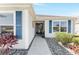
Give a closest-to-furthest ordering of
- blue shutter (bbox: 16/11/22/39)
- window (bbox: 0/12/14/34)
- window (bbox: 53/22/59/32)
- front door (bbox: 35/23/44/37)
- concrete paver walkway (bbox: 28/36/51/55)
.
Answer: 1. concrete paver walkway (bbox: 28/36/51/55)
2. blue shutter (bbox: 16/11/22/39)
3. window (bbox: 0/12/14/34)
4. window (bbox: 53/22/59/32)
5. front door (bbox: 35/23/44/37)

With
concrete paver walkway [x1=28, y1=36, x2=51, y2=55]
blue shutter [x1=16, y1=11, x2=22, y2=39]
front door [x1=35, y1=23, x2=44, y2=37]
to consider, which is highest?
blue shutter [x1=16, y1=11, x2=22, y2=39]

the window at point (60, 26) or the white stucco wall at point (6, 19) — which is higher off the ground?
the white stucco wall at point (6, 19)

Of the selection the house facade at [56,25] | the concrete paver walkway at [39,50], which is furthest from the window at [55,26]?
the concrete paver walkway at [39,50]

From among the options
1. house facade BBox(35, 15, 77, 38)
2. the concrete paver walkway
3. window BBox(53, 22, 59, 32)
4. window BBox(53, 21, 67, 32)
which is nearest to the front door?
house facade BBox(35, 15, 77, 38)

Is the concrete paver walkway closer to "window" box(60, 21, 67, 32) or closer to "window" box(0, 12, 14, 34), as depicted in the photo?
"window" box(0, 12, 14, 34)

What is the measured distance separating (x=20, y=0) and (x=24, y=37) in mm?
7482

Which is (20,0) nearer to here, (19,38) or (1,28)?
(19,38)

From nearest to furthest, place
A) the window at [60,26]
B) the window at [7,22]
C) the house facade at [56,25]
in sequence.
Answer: the window at [7,22] → the house facade at [56,25] → the window at [60,26]

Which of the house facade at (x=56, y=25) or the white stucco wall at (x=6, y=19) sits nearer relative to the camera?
the white stucco wall at (x=6, y=19)

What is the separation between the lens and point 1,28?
1080cm

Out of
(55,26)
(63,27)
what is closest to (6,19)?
(63,27)

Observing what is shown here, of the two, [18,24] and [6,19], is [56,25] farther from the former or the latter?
[18,24]

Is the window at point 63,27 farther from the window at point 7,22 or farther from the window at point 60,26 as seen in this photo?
the window at point 7,22

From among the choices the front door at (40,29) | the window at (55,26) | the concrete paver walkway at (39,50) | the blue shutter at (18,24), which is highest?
the blue shutter at (18,24)
